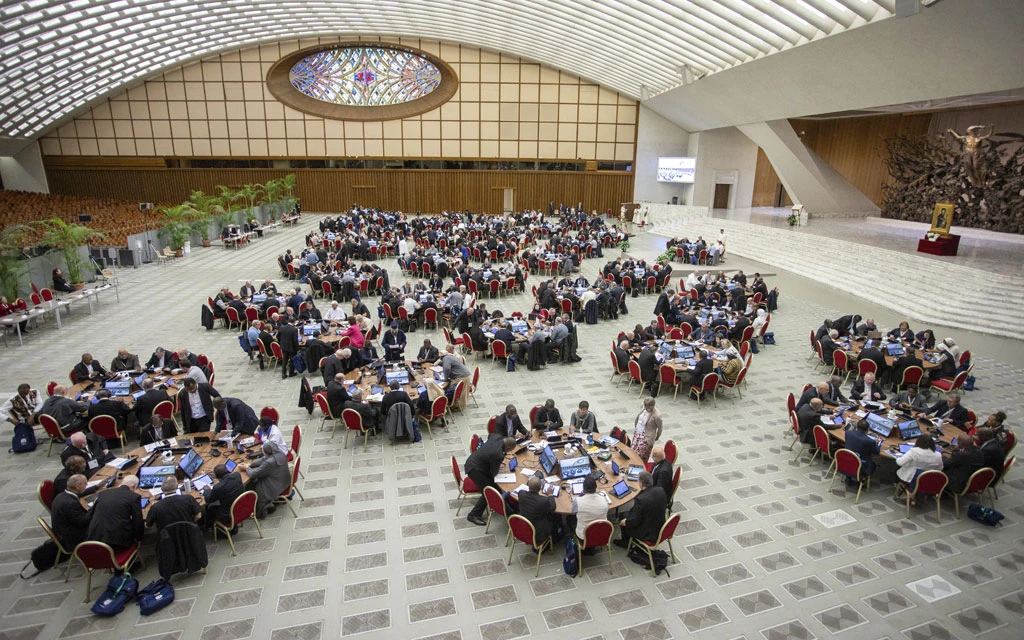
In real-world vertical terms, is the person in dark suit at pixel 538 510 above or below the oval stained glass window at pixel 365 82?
below

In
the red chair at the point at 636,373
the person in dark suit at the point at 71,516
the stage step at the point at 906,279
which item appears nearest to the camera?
the person in dark suit at the point at 71,516

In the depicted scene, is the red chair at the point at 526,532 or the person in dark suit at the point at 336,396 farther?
the person in dark suit at the point at 336,396

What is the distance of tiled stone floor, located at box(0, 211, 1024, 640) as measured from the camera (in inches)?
210

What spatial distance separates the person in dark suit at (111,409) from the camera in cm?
820

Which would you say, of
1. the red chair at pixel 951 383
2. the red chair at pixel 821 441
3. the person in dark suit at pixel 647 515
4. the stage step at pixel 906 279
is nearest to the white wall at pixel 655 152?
the stage step at pixel 906 279

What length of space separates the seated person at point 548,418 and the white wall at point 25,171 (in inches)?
1705

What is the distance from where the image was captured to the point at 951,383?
10.2 m

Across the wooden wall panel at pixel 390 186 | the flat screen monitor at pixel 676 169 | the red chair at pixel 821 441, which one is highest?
the flat screen monitor at pixel 676 169

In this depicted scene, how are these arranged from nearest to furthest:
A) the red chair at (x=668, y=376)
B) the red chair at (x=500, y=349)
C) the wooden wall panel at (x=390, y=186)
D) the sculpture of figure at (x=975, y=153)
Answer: the red chair at (x=668, y=376), the red chair at (x=500, y=349), the sculpture of figure at (x=975, y=153), the wooden wall panel at (x=390, y=186)

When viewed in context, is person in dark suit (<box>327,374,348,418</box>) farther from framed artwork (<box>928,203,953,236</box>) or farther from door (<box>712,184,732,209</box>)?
door (<box>712,184,732,209</box>)

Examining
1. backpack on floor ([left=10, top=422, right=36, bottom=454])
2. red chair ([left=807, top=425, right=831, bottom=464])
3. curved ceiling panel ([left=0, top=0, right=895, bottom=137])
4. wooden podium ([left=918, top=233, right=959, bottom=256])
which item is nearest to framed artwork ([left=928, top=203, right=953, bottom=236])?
wooden podium ([left=918, top=233, right=959, bottom=256])

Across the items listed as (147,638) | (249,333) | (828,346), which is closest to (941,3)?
(828,346)

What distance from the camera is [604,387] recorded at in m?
11.2

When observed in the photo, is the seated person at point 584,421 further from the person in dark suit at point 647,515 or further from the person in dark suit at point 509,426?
the person in dark suit at point 647,515
